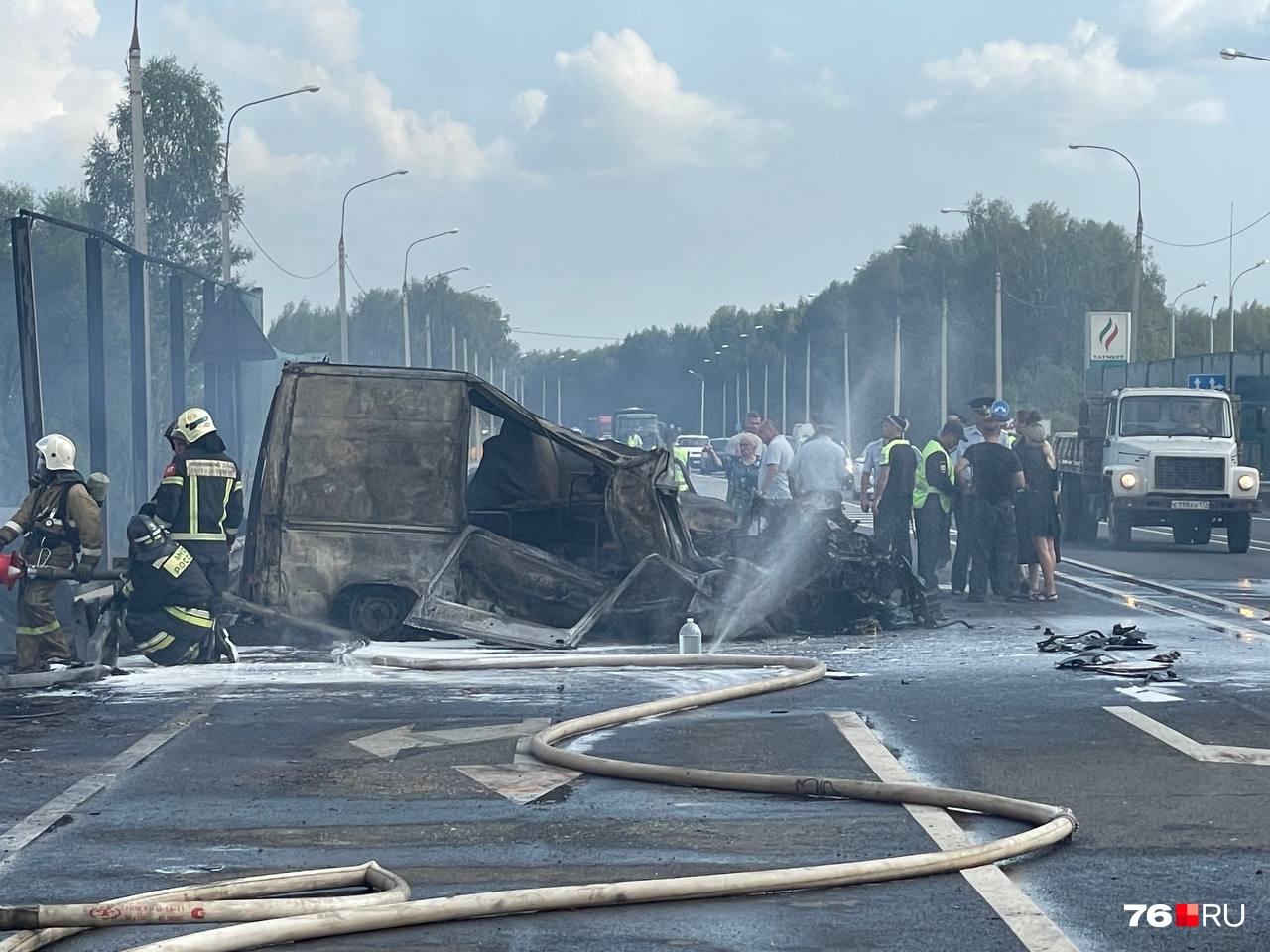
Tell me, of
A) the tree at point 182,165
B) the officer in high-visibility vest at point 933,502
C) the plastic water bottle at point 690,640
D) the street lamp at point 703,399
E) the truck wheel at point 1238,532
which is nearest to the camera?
the plastic water bottle at point 690,640

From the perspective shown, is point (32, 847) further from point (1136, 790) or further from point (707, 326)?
point (707, 326)

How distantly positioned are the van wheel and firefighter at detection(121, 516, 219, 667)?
1.52 meters

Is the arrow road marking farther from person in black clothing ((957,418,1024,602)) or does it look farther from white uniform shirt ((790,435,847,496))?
white uniform shirt ((790,435,847,496))

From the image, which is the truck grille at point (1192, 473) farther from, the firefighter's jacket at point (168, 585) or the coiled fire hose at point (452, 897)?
the coiled fire hose at point (452, 897)

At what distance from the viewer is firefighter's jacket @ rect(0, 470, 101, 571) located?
460 inches

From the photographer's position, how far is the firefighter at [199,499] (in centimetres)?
1212

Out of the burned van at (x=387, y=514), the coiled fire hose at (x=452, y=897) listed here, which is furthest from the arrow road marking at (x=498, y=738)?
the burned van at (x=387, y=514)

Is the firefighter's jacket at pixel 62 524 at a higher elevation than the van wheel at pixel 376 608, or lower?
higher

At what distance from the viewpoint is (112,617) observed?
470 inches

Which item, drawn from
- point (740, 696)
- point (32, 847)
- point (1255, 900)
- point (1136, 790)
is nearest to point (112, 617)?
point (740, 696)

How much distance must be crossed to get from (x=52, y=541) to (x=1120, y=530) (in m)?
17.2

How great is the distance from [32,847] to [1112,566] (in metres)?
17.2

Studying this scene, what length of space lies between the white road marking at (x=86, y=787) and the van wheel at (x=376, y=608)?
3.31 m

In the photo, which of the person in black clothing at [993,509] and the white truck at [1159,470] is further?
the white truck at [1159,470]
